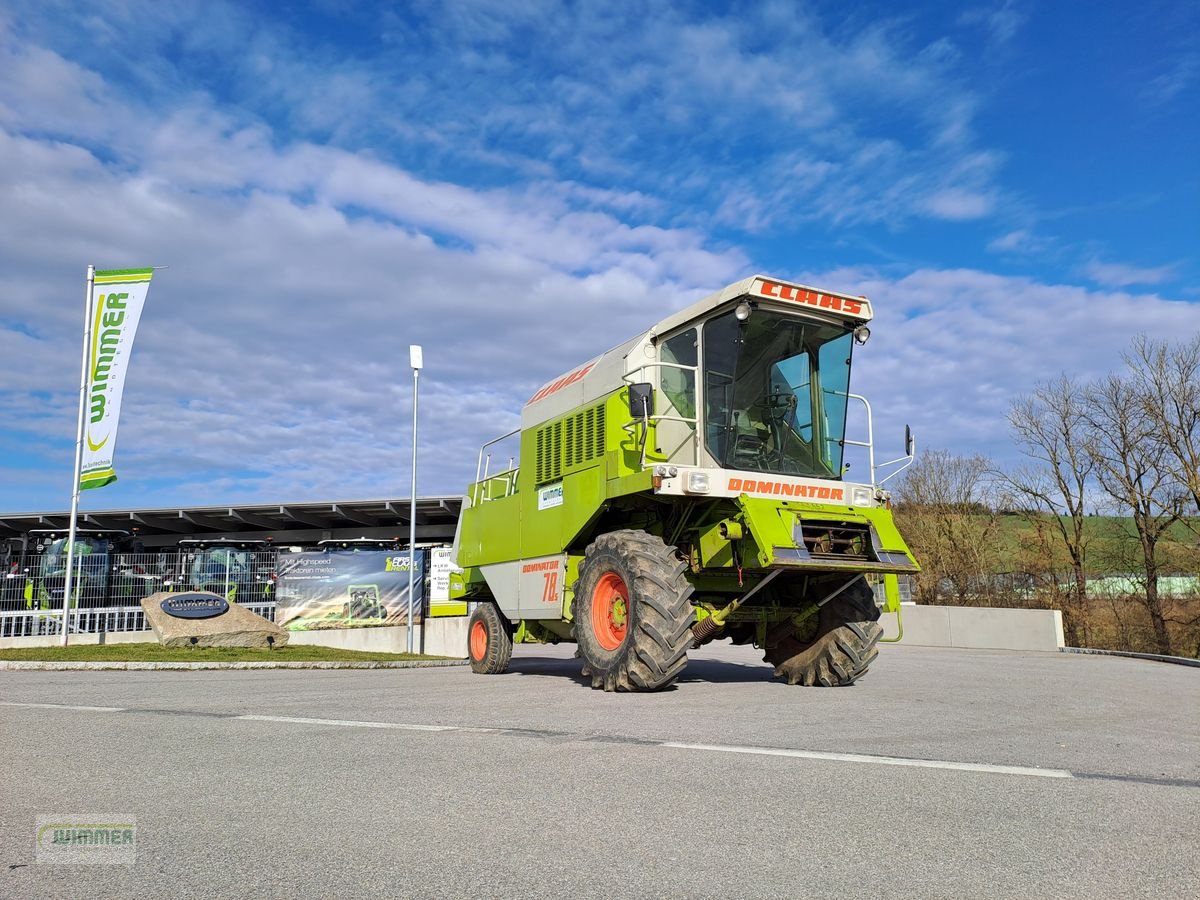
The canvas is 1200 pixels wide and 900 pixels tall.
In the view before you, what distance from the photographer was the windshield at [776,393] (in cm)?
997

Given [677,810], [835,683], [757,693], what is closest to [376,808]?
[677,810]

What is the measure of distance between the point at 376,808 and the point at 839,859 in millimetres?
2065

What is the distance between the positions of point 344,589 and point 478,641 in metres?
11.8

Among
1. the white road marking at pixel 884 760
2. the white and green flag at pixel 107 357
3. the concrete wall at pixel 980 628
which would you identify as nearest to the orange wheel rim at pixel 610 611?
the white road marking at pixel 884 760

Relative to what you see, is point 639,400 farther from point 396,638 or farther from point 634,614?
point 396,638

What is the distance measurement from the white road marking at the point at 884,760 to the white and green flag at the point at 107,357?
15885mm

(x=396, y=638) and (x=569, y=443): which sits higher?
(x=569, y=443)

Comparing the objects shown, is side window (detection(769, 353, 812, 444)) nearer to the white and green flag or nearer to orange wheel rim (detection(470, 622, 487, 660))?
orange wheel rim (detection(470, 622, 487, 660))

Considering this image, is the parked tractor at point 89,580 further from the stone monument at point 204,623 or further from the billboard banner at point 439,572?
the billboard banner at point 439,572

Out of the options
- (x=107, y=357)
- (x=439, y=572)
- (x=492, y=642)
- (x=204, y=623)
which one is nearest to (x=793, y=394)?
(x=492, y=642)

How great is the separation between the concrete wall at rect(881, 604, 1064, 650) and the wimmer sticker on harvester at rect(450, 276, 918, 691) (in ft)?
40.5

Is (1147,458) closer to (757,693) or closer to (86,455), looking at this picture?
(757,693)

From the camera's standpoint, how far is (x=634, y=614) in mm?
8930

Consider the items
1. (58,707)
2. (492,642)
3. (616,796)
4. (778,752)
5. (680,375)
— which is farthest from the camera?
(492,642)
